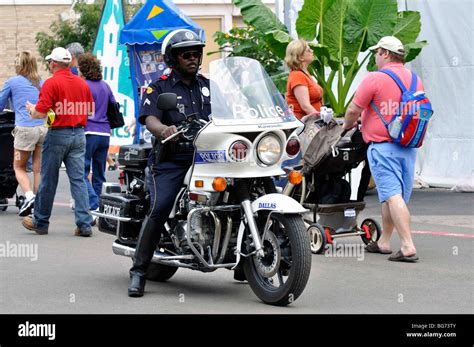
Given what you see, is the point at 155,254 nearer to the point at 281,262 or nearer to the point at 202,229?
the point at 202,229

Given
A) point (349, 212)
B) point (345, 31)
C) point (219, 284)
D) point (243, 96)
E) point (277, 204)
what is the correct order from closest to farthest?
point (277, 204) → point (243, 96) → point (219, 284) → point (349, 212) → point (345, 31)

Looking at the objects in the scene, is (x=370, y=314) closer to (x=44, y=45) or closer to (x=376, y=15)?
(x=376, y=15)

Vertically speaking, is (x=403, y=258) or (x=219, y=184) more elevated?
(x=219, y=184)

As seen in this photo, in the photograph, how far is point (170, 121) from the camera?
835cm

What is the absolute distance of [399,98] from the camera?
10.2 m

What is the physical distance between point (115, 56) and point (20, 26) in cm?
1160

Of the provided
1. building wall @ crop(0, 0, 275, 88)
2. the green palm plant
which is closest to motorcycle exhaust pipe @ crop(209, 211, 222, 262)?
the green palm plant

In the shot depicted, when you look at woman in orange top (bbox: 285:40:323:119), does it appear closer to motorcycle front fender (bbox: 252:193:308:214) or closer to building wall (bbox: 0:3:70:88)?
motorcycle front fender (bbox: 252:193:308:214)

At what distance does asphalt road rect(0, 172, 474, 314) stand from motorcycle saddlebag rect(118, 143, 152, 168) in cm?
95

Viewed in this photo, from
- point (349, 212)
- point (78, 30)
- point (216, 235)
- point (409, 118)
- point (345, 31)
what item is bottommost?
point (349, 212)

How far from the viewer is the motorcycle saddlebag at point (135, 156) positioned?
9.66 m

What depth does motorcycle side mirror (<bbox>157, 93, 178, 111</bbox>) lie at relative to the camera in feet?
25.8

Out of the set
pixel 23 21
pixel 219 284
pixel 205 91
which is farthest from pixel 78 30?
pixel 205 91
